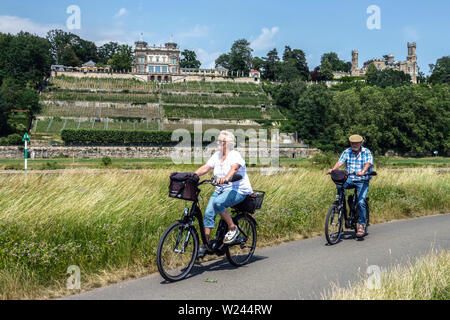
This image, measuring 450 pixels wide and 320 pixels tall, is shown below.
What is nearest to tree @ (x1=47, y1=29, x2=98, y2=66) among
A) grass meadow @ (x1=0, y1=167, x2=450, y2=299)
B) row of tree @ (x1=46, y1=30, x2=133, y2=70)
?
row of tree @ (x1=46, y1=30, x2=133, y2=70)

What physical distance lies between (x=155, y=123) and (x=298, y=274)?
248 ft

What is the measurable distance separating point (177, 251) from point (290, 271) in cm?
158

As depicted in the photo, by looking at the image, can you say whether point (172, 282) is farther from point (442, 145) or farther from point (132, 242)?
point (442, 145)

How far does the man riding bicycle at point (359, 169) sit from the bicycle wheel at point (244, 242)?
8.50ft

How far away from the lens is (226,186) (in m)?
6.73

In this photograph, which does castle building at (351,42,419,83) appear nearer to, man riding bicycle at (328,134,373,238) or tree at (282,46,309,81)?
tree at (282,46,309,81)

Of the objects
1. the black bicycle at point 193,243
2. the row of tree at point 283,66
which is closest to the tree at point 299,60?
the row of tree at point 283,66

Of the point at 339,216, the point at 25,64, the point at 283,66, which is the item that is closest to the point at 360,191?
the point at 339,216

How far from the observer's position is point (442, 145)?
2660 inches

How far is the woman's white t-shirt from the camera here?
261 inches

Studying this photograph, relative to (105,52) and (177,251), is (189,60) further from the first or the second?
(177,251)

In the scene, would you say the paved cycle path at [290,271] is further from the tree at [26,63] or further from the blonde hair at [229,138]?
the tree at [26,63]

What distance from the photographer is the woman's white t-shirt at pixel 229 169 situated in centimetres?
662
